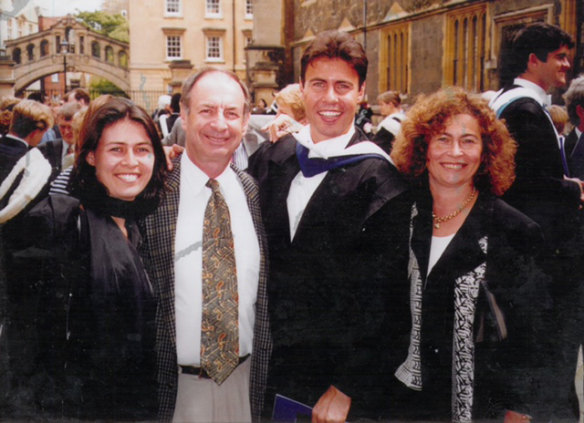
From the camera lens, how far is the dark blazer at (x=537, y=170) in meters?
2.79

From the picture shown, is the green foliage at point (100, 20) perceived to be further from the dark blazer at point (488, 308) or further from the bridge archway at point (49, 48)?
the dark blazer at point (488, 308)

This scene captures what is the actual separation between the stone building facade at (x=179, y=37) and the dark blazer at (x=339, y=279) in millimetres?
4551

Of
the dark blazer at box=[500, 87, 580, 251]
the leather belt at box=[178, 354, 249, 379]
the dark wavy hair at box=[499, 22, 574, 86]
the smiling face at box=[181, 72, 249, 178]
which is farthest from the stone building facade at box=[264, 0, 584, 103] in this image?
the leather belt at box=[178, 354, 249, 379]

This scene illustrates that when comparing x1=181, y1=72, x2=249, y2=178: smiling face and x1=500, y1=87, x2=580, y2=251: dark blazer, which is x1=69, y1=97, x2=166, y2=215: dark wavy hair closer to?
x1=181, y1=72, x2=249, y2=178: smiling face

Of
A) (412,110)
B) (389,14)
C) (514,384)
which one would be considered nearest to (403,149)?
(412,110)

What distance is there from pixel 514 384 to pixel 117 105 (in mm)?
1807

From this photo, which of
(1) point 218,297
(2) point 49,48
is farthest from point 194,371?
(2) point 49,48

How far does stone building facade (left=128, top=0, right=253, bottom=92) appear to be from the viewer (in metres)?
9.72

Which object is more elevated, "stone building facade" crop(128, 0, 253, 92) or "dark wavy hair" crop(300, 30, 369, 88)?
"stone building facade" crop(128, 0, 253, 92)

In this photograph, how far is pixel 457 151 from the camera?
228cm

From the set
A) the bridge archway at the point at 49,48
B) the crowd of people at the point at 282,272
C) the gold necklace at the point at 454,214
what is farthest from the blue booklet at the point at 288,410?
the bridge archway at the point at 49,48

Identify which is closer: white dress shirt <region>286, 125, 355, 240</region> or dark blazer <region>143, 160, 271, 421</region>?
dark blazer <region>143, 160, 271, 421</region>

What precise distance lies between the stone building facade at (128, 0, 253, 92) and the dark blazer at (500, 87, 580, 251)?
13.9ft

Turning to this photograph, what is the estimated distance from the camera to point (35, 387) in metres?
2.13
